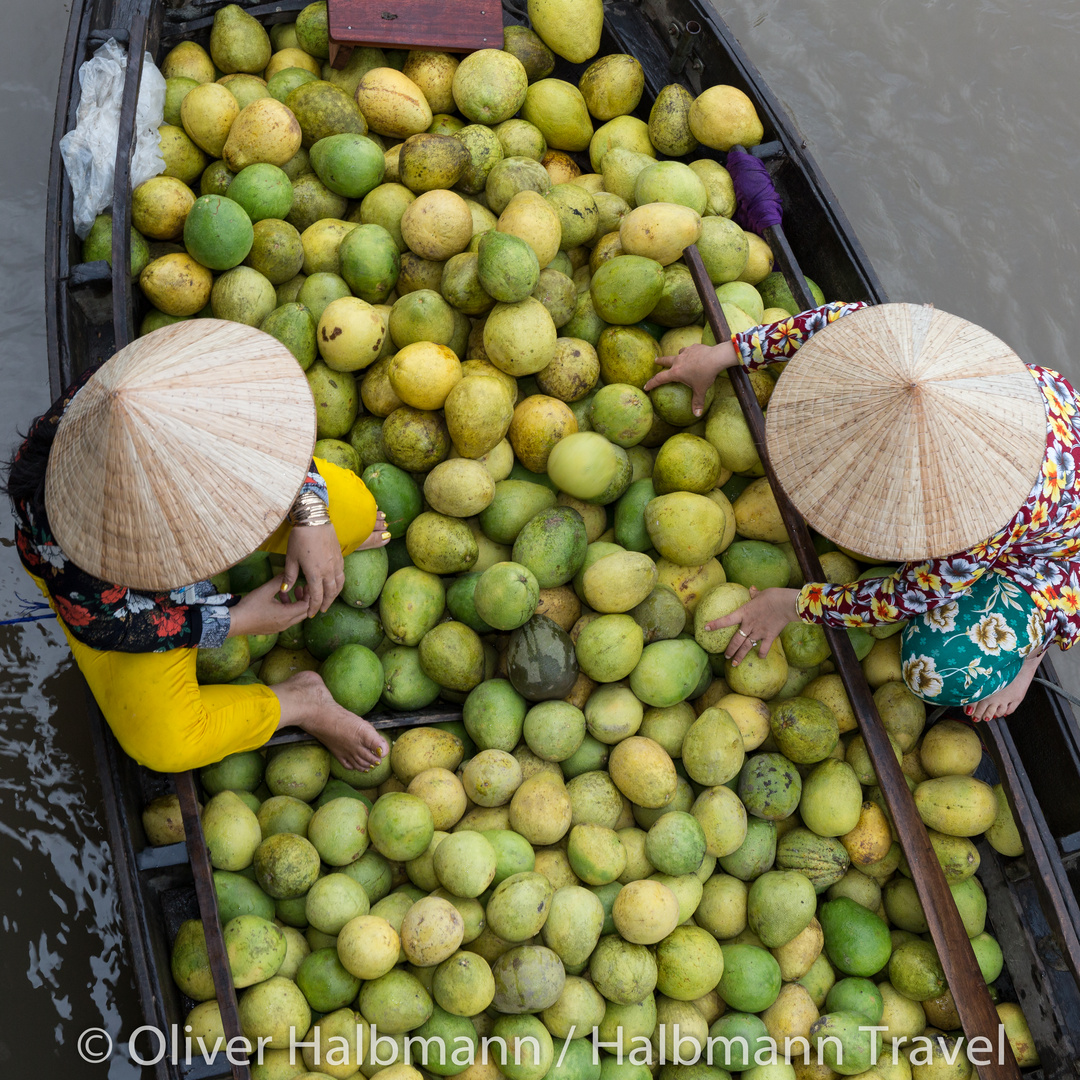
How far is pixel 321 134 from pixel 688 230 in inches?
52.3

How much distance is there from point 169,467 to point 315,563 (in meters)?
0.62

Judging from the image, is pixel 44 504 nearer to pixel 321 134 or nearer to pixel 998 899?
pixel 321 134

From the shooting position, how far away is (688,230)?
9.69ft

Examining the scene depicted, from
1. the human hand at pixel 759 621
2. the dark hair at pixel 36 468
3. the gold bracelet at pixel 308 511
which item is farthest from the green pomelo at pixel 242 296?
the human hand at pixel 759 621

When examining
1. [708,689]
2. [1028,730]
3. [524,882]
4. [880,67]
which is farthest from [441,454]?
[880,67]

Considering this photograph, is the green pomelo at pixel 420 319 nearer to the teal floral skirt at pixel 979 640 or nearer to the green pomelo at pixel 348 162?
the green pomelo at pixel 348 162

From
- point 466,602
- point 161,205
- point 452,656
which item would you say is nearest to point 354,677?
point 452,656

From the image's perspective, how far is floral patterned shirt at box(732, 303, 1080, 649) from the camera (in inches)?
84.4

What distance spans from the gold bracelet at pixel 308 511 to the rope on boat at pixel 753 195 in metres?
2.09

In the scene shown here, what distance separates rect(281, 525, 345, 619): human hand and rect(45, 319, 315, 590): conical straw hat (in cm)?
43

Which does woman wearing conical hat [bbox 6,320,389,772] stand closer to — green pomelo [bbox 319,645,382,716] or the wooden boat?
green pomelo [bbox 319,645,382,716]

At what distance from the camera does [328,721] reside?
2.44m

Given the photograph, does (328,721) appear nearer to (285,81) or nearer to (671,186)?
(671,186)

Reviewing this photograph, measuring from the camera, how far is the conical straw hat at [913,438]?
192 centimetres
